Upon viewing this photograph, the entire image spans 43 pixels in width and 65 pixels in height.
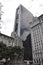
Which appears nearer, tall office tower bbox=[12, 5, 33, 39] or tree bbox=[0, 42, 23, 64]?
tree bbox=[0, 42, 23, 64]

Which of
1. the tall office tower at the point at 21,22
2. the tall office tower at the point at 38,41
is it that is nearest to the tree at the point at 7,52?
the tall office tower at the point at 38,41

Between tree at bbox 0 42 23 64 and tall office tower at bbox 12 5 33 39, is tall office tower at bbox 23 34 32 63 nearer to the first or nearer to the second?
tall office tower at bbox 12 5 33 39

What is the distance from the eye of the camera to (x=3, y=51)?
115ft

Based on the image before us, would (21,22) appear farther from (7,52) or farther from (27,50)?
(7,52)

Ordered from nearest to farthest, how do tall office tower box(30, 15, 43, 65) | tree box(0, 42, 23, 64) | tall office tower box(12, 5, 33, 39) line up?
tree box(0, 42, 23, 64)
tall office tower box(30, 15, 43, 65)
tall office tower box(12, 5, 33, 39)

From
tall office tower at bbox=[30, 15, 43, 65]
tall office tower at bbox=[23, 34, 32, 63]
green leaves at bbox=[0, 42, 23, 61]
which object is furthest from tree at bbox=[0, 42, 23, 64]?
tall office tower at bbox=[23, 34, 32, 63]

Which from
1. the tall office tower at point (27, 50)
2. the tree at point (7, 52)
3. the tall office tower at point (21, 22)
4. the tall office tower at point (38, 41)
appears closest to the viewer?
the tree at point (7, 52)

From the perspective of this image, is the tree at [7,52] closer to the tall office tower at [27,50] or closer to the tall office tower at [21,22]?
the tall office tower at [27,50]

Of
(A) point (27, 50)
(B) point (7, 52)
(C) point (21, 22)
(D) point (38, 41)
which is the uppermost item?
(C) point (21, 22)

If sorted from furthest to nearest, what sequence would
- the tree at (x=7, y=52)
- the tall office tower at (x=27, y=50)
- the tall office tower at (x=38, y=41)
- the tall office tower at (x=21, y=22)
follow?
the tall office tower at (x=21, y=22) → the tall office tower at (x=27, y=50) → the tall office tower at (x=38, y=41) → the tree at (x=7, y=52)

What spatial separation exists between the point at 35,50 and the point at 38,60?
7764 mm

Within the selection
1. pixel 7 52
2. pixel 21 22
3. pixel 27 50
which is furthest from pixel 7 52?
pixel 21 22

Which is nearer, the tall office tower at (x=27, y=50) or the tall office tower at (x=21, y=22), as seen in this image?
the tall office tower at (x=27, y=50)

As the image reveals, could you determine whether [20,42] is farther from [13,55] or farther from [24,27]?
[13,55]
